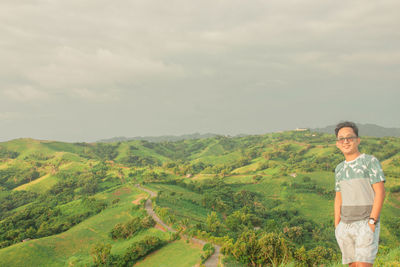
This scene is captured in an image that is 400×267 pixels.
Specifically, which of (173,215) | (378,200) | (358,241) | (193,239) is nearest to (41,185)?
(173,215)

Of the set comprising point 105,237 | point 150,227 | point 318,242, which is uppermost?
point 150,227

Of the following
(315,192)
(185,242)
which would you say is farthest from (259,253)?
(315,192)

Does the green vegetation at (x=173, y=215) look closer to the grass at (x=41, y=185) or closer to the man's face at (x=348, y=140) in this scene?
the grass at (x=41, y=185)

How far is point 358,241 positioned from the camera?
593cm

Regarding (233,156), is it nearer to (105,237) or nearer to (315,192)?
(315,192)

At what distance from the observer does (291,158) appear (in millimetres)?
149250

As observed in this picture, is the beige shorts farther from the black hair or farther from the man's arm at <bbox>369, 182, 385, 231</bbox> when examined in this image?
the black hair

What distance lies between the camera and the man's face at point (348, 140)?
6.55 m

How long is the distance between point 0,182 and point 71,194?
2164 inches

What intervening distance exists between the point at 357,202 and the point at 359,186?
1.40 ft

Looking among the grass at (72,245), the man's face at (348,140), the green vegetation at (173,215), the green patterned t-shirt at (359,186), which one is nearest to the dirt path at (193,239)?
the green vegetation at (173,215)

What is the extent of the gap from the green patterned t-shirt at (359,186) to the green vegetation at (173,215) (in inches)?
126

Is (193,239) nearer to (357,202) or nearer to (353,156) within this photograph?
(357,202)

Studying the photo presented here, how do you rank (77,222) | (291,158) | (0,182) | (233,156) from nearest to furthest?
(77,222), (0,182), (291,158), (233,156)
